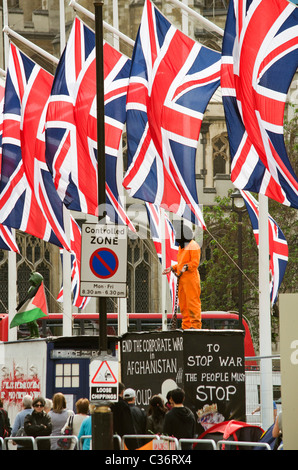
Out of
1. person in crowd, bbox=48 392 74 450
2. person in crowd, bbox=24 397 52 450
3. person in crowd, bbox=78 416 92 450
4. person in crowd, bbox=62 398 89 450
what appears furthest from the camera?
person in crowd, bbox=48 392 74 450

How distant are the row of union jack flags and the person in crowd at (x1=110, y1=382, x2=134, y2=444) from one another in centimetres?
420

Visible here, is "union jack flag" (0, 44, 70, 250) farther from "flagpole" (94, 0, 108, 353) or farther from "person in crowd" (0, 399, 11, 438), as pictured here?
"flagpole" (94, 0, 108, 353)

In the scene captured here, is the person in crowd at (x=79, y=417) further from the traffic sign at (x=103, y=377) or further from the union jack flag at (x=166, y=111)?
the union jack flag at (x=166, y=111)

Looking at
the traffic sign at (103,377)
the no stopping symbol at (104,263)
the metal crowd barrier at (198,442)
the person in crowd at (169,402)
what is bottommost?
the metal crowd barrier at (198,442)

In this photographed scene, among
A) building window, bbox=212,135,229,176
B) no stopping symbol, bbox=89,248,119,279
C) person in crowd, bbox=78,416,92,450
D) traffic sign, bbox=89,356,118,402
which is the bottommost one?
person in crowd, bbox=78,416,92,450

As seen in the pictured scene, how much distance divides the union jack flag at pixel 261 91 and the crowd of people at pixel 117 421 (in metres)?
4.02

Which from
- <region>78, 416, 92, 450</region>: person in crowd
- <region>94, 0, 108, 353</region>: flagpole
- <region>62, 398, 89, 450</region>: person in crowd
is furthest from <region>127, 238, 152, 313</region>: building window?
<region>78, 416, 92, 450</region>: person in crowd

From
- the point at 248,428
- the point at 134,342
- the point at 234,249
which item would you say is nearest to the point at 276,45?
the point at 134,342

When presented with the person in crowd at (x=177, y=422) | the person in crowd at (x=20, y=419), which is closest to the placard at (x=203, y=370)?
the person in crowd at (x=20, y=419)

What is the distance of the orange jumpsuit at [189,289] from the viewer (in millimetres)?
17125

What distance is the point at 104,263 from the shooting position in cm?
1277

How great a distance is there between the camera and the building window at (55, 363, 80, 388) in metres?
16.7
